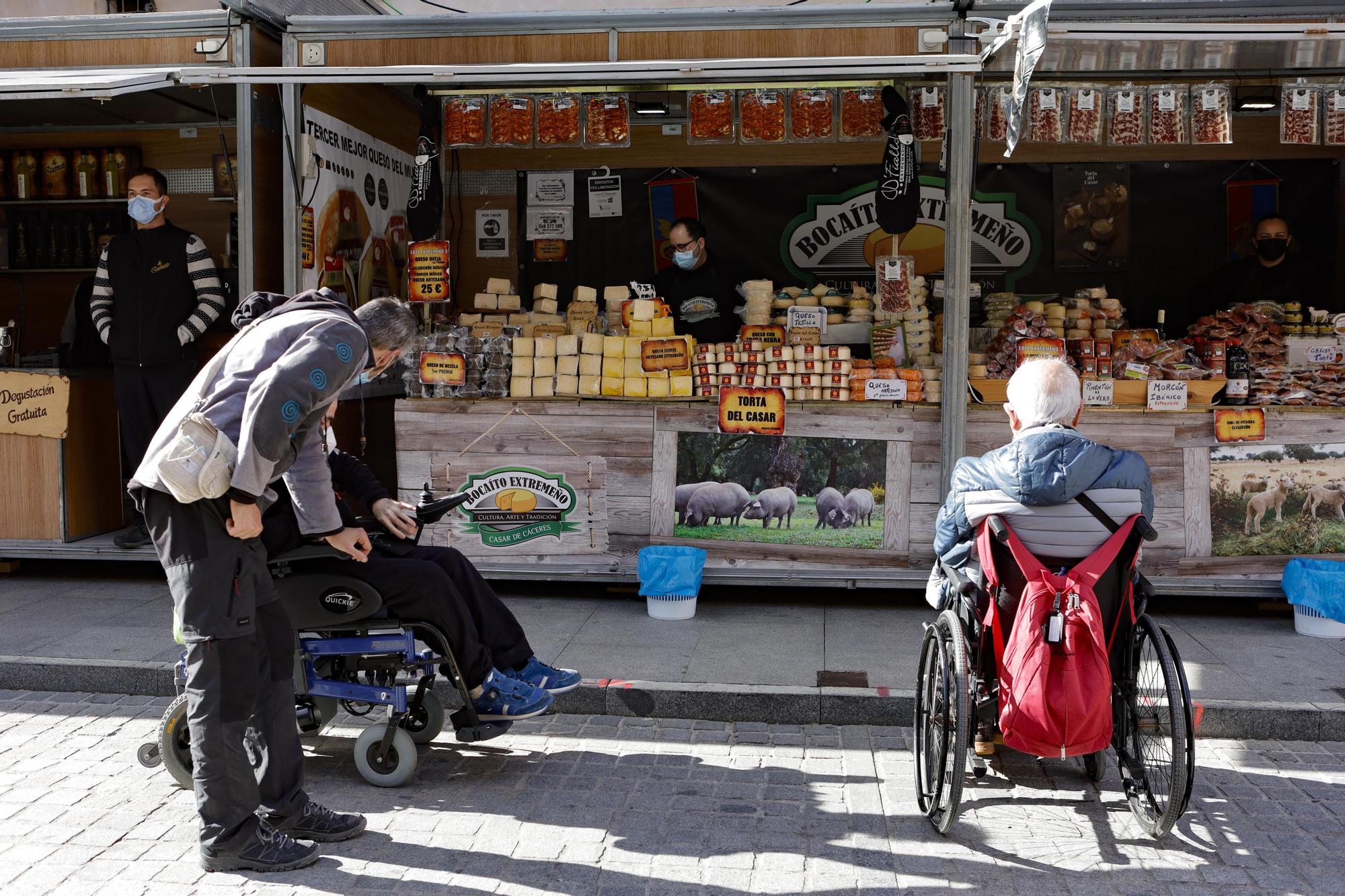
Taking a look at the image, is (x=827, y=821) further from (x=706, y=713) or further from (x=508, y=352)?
(x=508, y=352)

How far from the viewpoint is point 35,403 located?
7074mm

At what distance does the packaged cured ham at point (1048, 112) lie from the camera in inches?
251

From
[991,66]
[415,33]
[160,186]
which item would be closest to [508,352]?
[415,33]

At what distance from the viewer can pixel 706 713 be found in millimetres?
5027

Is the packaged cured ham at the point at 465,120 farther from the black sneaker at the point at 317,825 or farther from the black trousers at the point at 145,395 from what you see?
the black sneaker at the point at 317,825

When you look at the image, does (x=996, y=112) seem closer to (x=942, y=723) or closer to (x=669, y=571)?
(x=669, y=571)

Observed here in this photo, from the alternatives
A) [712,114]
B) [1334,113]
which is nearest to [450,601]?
[712,114]

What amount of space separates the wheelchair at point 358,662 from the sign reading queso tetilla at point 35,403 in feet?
11.9

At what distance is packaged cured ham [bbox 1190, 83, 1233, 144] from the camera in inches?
248

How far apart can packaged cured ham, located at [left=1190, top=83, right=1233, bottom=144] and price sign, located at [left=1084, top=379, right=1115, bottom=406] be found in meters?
1.46

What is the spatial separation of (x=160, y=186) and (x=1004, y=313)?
17.8 ft

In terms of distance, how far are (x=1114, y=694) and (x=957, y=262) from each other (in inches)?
120

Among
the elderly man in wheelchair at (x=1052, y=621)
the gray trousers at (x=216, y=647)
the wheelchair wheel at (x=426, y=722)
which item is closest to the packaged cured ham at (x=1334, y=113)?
the elderly man in wheelchair at (x=1052, y=621)

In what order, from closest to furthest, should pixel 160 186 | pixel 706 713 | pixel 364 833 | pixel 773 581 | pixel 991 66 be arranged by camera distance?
pixel 364 833
pixel 706 713
pixel 991 66
pixel 773 581
pixel 160 186
